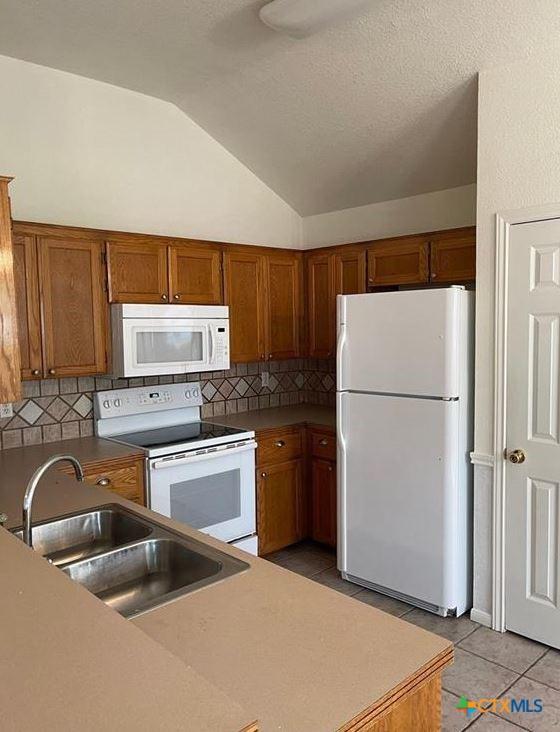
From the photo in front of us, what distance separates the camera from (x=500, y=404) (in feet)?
8.99

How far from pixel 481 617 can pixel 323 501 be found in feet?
4.00

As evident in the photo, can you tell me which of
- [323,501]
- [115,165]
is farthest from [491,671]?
[115,165]

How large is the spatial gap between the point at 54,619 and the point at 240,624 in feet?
1.28

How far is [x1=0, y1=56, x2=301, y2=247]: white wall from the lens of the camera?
3.14 meters

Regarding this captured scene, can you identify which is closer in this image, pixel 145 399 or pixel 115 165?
pixel 115 165

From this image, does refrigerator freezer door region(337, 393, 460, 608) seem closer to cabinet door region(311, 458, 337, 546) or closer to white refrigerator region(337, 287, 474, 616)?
white refrigerator region(337, 287, 474, 616)

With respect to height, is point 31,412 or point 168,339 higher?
point 168,339

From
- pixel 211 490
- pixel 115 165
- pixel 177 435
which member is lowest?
pixel 211 490

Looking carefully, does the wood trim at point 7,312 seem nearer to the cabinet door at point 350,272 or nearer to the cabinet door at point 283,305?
the cabinet door at point 283,305

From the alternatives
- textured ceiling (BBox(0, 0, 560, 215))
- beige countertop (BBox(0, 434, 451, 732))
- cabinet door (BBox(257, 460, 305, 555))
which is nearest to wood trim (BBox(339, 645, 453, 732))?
beige countertop (BBox(0, 434, 451, 732))

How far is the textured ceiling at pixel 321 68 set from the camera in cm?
252

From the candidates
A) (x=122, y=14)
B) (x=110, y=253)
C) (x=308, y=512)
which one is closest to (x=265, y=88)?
(x=122, y=14)

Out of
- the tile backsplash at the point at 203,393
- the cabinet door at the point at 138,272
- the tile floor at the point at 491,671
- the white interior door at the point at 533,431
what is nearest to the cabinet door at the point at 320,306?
the tile backsplash at the point at 203,393

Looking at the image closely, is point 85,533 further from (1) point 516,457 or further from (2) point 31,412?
(1) point 516,457
